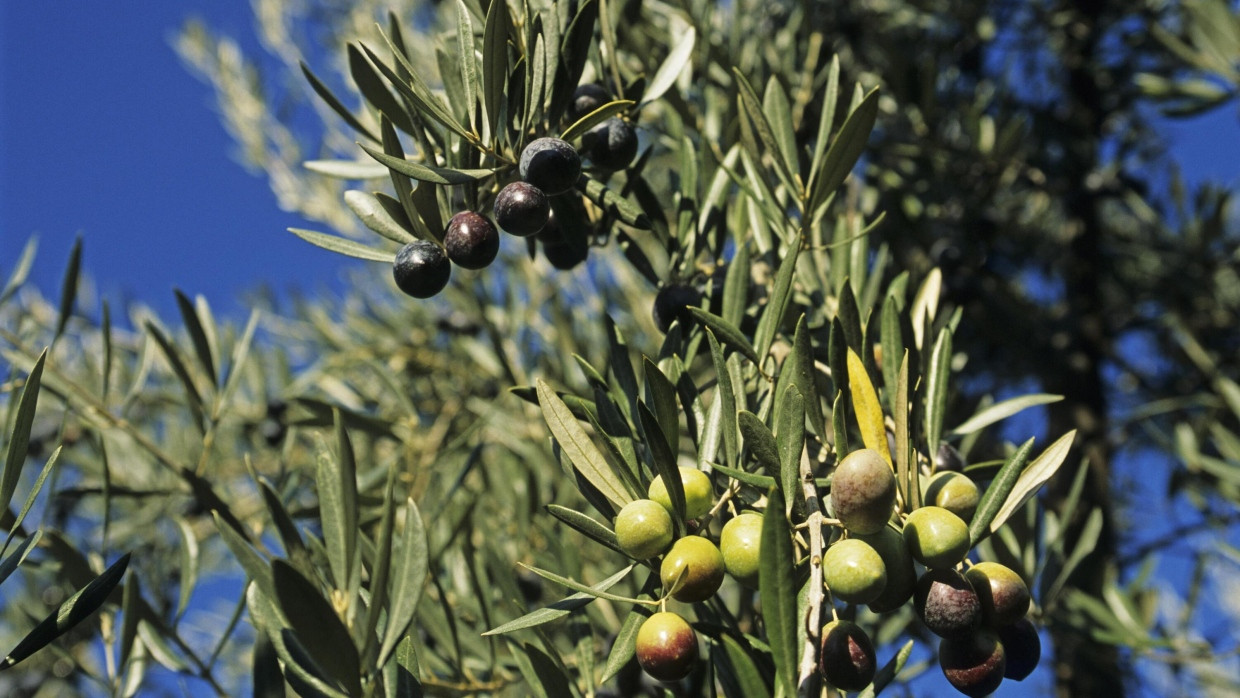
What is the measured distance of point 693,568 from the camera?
79 cm

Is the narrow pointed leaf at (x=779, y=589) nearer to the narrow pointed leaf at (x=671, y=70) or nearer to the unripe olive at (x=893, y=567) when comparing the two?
the unripe olive at (x=893, y=567)

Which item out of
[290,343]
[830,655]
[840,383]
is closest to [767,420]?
[840,383]

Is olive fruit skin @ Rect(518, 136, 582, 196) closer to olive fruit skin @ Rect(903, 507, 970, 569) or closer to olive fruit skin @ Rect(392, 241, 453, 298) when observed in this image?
olive fruit skin @ Rect(392, 241, 453, 298)

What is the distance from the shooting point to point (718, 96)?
1793 mm

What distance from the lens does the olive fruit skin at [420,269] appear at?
95cm

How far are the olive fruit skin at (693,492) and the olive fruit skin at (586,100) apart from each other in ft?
1.57

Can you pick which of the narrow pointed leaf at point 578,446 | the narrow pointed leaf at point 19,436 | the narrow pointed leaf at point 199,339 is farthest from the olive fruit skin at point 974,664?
the narrow pointed leaf at point 199,339

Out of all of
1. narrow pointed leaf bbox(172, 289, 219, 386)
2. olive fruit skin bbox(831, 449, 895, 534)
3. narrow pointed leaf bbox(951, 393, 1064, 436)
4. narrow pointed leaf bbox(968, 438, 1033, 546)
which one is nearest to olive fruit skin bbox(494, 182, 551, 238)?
olive fruit skin bbox(831, 449, 895, 534)

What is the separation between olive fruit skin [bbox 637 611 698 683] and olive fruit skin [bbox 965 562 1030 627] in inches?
10.6

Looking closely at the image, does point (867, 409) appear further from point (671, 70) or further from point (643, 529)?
point (671, 70)

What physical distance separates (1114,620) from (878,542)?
1096mm

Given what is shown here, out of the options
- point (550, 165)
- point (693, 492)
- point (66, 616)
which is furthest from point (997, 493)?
point (66, 616)

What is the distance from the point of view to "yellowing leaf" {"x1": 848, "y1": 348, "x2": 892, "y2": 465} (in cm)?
84

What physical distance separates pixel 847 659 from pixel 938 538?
13 cm
